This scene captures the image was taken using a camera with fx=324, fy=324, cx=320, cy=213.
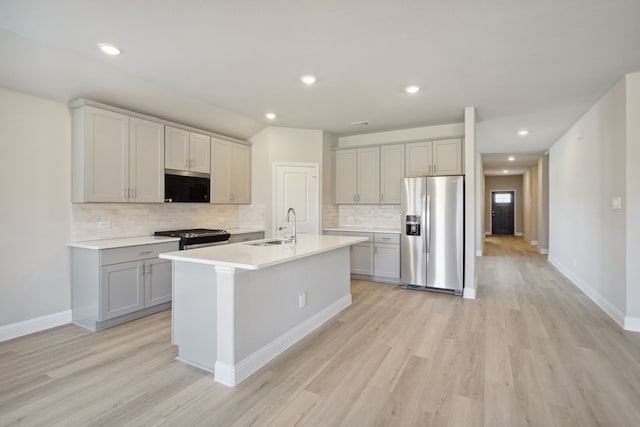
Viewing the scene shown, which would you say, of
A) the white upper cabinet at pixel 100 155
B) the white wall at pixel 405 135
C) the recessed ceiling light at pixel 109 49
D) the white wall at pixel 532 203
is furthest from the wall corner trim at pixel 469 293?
the white wall at pixel 532 203

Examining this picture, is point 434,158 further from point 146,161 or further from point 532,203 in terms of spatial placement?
point 532,203

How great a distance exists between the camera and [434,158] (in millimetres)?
5047

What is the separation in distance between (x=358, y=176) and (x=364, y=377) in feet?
12.5

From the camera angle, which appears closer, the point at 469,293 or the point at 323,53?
the point at 323,53

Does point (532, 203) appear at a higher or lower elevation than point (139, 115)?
lower

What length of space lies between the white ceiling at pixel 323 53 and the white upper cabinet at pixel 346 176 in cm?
137

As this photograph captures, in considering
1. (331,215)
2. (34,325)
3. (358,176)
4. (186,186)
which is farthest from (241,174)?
(34,325)

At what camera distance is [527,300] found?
4316mm

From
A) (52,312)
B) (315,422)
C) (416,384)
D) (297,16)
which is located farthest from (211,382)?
(297,16)

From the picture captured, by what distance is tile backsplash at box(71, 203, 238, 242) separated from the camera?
3615mm

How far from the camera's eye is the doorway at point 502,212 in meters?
13.4

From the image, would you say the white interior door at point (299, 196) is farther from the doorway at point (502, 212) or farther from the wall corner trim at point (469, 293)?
the doorway at point (502, 212)

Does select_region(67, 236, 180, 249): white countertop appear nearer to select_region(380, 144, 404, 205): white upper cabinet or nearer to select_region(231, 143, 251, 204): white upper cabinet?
select_region(231, 143, 251, 204): white upper cabinet

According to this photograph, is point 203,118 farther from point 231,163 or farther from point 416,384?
point 416,384
